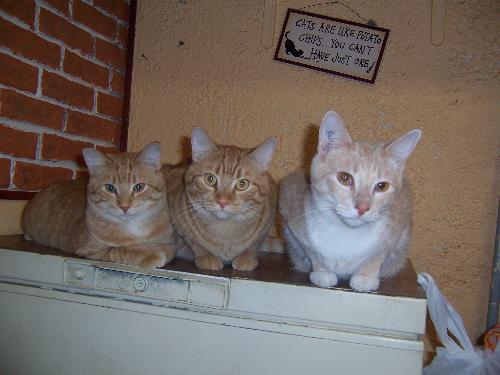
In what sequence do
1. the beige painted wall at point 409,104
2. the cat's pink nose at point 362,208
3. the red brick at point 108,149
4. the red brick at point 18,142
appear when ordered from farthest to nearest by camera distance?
the red brick at point 108,149 → the beige painted wall at point 409,104 → the red brick at point 18,142 → the cat's pink nose at point 362,208

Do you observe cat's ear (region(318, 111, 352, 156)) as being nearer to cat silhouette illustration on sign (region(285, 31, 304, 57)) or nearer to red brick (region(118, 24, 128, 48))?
cat silhouette illustration on sign (region(285, 31, 304, 57))

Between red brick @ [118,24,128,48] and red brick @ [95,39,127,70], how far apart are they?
4 cm

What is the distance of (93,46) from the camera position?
6.02ft

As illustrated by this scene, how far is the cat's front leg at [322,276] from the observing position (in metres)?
1.05

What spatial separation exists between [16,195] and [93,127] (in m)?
0.47

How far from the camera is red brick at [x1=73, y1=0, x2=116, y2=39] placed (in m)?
1.74

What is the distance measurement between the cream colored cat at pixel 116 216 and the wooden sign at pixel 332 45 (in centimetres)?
83

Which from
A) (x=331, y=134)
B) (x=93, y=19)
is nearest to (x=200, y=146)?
(x=331, y=134)

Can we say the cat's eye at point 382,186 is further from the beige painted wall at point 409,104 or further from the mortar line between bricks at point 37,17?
the mortar line between bricks at point 37,17

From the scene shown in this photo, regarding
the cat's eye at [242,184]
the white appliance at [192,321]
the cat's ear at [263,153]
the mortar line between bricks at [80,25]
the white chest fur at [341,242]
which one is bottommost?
the white appliance at [192,321]

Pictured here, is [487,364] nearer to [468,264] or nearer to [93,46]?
Result: [468,264]

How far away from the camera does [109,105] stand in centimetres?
197

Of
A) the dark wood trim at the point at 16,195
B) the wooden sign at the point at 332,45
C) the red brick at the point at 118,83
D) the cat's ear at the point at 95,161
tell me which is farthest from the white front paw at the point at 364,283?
the red brick at the point at 118,83

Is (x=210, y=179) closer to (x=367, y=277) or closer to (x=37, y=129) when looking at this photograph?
(x=367, y=277)
